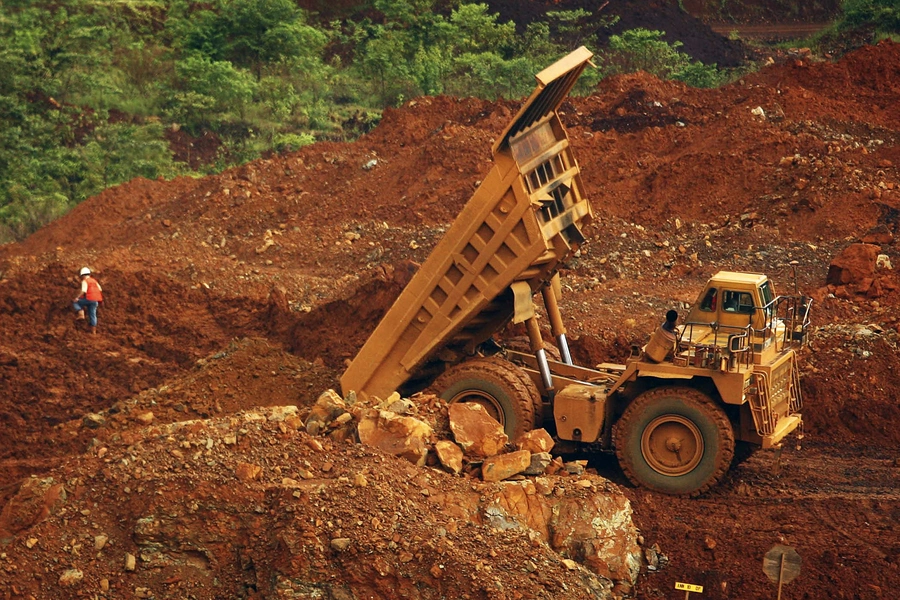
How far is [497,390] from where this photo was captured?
476 inches

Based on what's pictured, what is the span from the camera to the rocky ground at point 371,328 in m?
9.62

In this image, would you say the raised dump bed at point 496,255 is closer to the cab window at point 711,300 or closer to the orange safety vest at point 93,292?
the cab window at point 711,300

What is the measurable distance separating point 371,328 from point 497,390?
3.28 metres

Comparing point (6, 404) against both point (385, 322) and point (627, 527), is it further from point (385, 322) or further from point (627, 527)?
point (627, 527)

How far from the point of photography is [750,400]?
36.6ft

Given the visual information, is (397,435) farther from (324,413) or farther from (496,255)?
(496,255)

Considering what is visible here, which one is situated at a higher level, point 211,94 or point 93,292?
point 211,94

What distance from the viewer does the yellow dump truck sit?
36.9 ft

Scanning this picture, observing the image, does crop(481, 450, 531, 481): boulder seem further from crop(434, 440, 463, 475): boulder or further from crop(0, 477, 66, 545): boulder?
crop(0, 477, 66, 545): boulder

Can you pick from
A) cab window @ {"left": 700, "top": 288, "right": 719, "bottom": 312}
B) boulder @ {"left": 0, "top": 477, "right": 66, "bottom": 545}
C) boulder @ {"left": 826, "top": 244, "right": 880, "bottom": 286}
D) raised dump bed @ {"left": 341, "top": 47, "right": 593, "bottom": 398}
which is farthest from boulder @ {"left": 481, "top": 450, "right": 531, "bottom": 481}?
boulder @ {"left": 826, "top": 244, "right": 880, "bottom": 286}

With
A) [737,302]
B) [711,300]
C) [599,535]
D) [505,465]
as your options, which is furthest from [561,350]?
[599,535]

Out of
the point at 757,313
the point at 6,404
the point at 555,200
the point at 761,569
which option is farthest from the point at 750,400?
the point at 6,404

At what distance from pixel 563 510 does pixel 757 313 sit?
2.74m

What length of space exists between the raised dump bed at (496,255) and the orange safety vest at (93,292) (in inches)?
211
